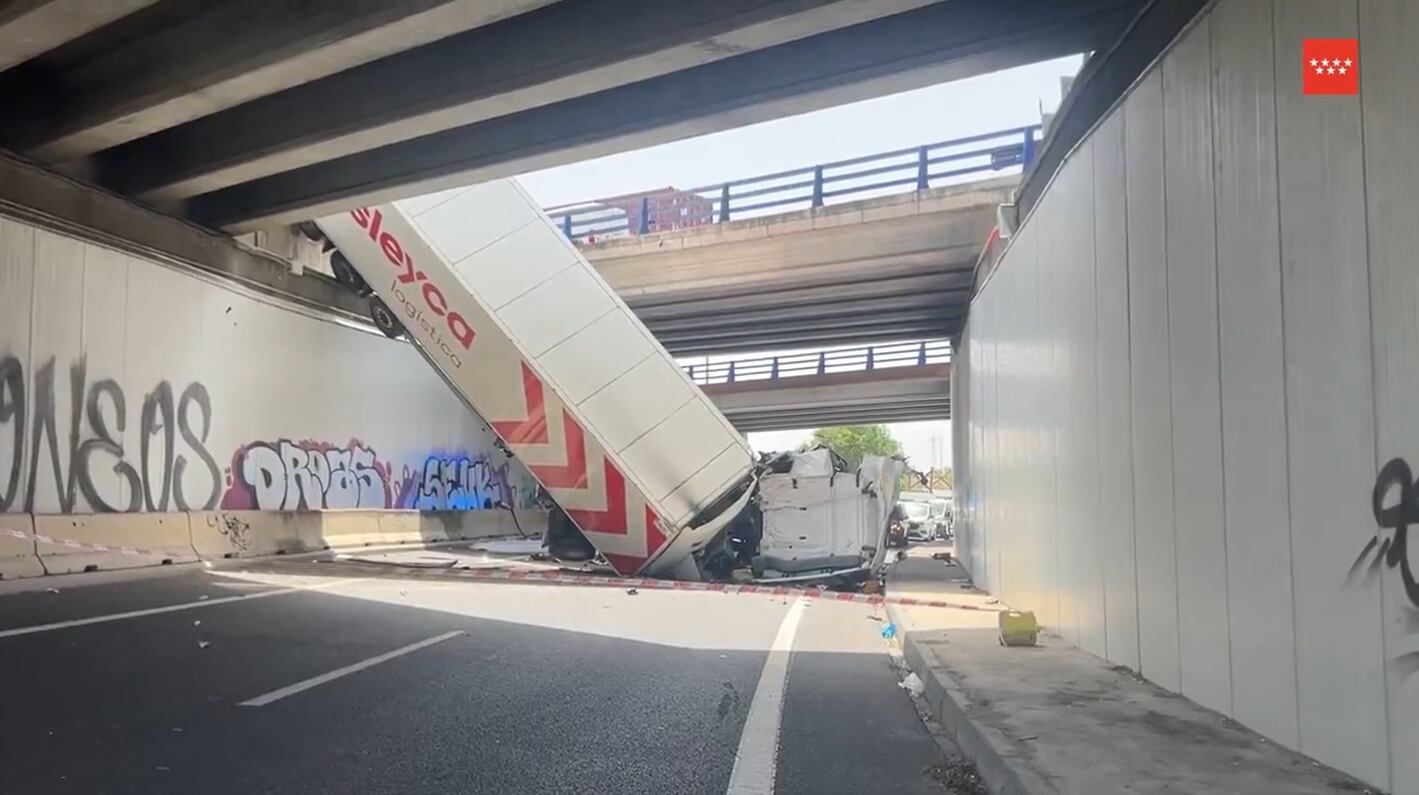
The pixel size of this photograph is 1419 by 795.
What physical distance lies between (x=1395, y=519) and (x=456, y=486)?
83.9 ft

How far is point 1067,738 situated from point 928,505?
136ft

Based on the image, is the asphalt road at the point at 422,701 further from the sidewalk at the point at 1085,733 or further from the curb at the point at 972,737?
the sidewalk at the point at 1085,733

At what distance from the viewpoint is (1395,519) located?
156 inches

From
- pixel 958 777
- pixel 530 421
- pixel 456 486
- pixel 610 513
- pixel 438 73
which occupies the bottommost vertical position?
pixel 958 777

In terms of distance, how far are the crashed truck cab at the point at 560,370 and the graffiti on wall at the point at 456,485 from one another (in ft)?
26.4

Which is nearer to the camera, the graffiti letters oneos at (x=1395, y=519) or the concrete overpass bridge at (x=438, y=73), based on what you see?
the graffiti letters oneos at (x=1395, y=519)

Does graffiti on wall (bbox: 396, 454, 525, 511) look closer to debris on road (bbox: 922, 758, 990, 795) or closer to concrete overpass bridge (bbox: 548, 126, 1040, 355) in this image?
concrete overpass bridge (bbox: 548, 126, 1040, 355)

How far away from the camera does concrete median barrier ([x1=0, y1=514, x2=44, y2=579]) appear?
39.9ft

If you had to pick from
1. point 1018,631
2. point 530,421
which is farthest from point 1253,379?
point 530,421

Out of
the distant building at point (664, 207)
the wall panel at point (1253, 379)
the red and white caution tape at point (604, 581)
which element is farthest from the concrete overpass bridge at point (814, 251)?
the wall panel at point (1253, 379)

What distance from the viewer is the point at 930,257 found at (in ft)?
62.9

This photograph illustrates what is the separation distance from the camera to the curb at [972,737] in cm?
468

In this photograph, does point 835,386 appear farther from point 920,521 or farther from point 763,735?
point 763,735

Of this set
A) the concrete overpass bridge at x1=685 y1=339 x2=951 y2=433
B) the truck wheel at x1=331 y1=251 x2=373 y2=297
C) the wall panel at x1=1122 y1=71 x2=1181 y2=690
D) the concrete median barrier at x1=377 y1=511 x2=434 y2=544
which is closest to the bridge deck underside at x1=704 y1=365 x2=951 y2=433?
the concrete overpass bridge at x1=685 y1=339 x2=951 y2=433
